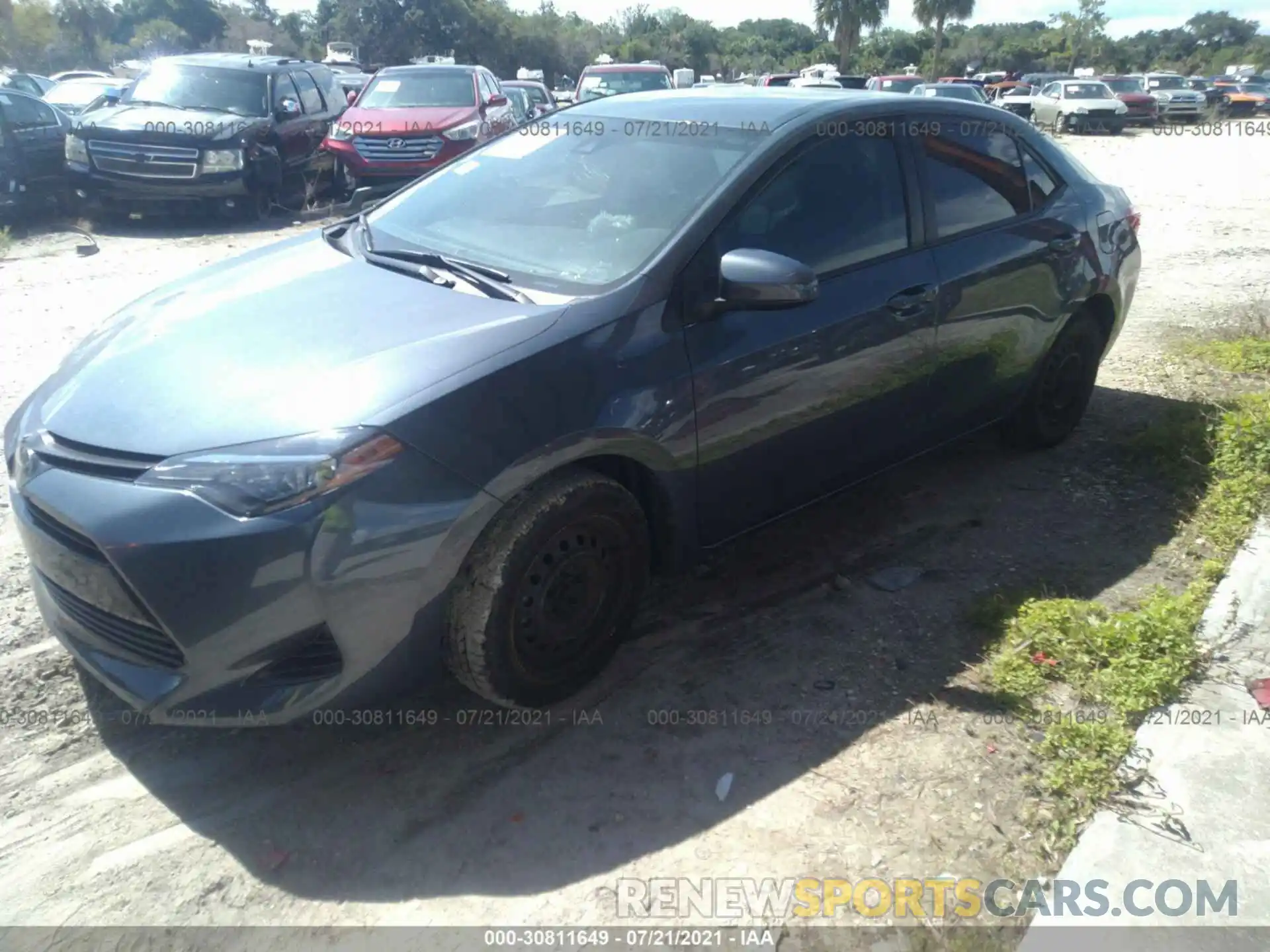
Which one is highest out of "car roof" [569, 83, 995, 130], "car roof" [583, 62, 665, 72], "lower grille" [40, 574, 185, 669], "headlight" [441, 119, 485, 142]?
"car roof" [583, 62, 665, 72]

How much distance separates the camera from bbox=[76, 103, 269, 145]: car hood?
10547 millimetres

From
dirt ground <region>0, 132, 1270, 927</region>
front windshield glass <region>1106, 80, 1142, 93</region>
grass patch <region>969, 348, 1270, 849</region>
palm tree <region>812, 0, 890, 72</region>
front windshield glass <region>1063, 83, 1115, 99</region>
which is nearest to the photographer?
dirt ground <region>0, 132, 1270, 927</region>

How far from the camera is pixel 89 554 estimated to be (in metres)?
2.50

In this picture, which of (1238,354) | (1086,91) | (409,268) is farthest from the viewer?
(1086,91)

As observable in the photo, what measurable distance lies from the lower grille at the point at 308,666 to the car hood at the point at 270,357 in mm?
555

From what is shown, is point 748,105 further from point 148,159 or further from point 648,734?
point 148,159

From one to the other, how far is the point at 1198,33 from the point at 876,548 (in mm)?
97639

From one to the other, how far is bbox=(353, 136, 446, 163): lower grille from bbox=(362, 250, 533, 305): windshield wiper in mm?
9079

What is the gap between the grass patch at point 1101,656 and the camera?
2.82 metres

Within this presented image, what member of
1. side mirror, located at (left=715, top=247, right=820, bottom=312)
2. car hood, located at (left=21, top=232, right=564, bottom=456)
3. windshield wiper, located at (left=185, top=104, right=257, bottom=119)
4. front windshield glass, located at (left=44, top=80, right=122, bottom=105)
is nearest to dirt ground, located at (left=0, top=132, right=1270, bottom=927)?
car hood, located at (left=21, top=232, right=564, bottom=456)

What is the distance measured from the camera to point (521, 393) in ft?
8.87

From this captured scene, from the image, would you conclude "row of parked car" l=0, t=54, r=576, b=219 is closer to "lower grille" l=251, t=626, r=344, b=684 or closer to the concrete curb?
"lower grille" l=251, t=626, r=344, b=684

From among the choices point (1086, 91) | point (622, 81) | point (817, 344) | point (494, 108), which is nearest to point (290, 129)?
point (494, 108)

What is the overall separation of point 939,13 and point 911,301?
63.4m
